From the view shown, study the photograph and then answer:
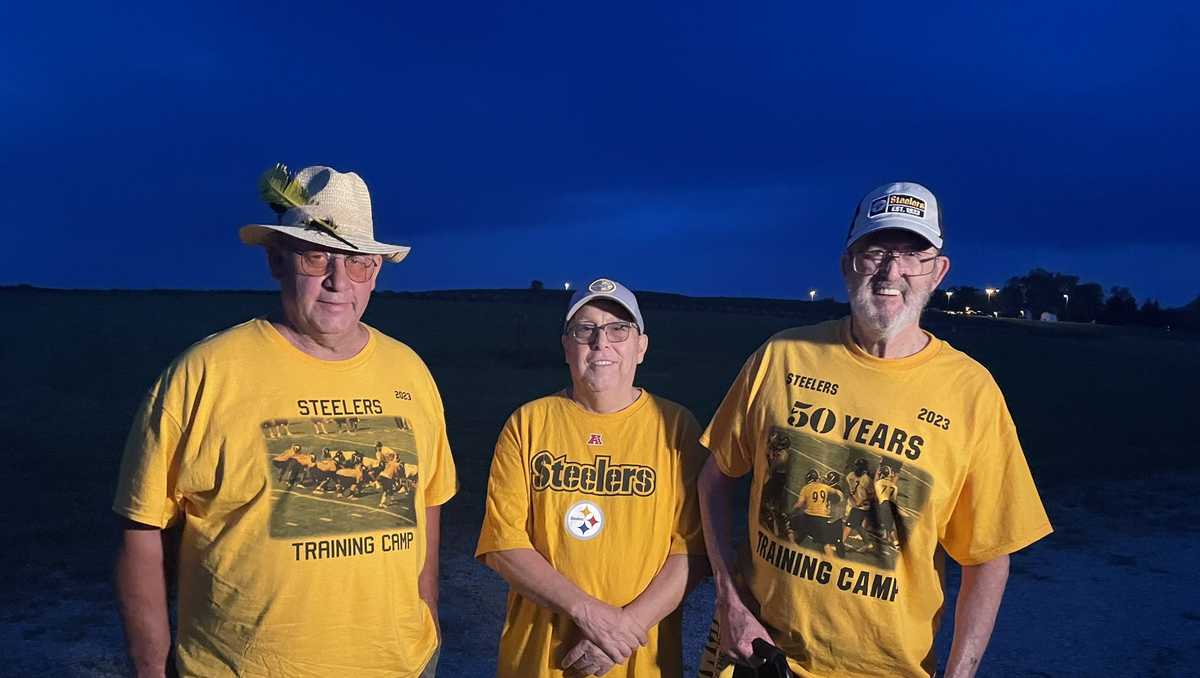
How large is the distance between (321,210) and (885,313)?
5.87ft

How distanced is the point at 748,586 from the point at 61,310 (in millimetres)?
36123

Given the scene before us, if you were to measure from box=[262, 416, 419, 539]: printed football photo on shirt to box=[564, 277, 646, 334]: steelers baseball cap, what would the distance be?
79 centimetres

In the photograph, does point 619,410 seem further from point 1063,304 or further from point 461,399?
point 1063,304

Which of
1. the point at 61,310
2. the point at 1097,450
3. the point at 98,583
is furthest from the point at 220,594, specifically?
the point at 61,310

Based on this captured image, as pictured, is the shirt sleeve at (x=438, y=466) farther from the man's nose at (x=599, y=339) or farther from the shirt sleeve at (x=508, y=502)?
the man's nose at (x=599, y=339)

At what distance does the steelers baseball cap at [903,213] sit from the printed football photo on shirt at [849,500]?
2.33 feet

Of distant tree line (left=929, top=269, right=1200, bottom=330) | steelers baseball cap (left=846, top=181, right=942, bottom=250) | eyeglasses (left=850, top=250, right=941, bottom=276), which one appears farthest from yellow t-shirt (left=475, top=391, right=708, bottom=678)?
distant tree line (left=929, top=269, right=1200, bottom=330)

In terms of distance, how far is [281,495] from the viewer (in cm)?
254

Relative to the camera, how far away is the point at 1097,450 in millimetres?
13734

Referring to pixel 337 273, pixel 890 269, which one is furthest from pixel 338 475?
pixel 890 269

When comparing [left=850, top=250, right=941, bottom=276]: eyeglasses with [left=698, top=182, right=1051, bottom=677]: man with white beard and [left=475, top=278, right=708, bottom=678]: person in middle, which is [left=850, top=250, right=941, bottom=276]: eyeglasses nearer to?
[left=698, top=182, right=1051, bottom=677]: man with white beard

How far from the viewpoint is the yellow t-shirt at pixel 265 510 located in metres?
2.49

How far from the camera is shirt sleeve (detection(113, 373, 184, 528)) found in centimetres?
246

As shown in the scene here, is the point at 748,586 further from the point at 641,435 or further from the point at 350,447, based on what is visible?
the point at 350,447
